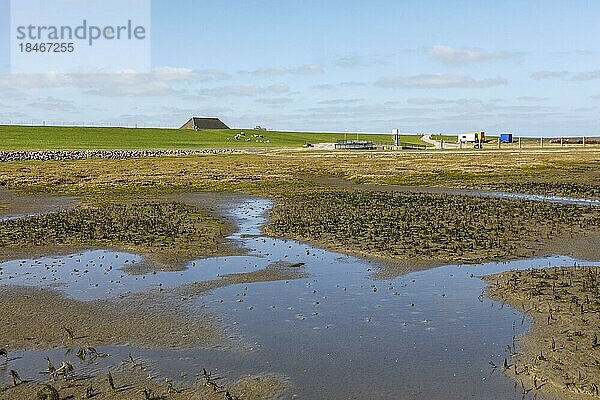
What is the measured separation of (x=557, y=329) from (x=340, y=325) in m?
4.49

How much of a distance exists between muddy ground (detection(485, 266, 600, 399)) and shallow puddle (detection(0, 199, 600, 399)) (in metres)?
0.37

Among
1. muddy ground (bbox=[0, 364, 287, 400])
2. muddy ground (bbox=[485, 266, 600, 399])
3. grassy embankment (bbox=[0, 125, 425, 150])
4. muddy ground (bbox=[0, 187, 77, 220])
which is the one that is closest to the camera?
muddy ground (bbox=[0, 364, 287, 400])

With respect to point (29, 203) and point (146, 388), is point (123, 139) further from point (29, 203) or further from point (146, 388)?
point (146, 388)

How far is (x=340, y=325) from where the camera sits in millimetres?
A: 13164

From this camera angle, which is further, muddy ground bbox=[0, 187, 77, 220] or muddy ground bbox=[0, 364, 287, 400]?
muddy ground bbox=[0, 187, 77, 220]

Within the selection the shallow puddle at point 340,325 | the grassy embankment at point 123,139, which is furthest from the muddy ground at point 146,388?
the grassy embankment at point 123,139

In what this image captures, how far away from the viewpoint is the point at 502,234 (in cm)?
2411

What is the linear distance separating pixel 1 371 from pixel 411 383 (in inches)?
281

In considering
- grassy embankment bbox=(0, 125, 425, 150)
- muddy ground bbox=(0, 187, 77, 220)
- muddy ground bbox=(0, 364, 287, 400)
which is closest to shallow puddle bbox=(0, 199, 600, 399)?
muddy ground bbox=(0, 364, 287, 400)

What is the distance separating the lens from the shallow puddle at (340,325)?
405 inches

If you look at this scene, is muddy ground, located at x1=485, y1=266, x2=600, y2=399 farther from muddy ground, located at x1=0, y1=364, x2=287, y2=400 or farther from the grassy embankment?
the grassy embankment

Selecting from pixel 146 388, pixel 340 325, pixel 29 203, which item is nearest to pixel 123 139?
pixel 29 203

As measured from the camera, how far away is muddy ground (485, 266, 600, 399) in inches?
396

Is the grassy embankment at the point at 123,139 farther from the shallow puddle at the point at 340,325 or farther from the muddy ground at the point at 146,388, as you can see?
the muddy ground at the point at 146,388
